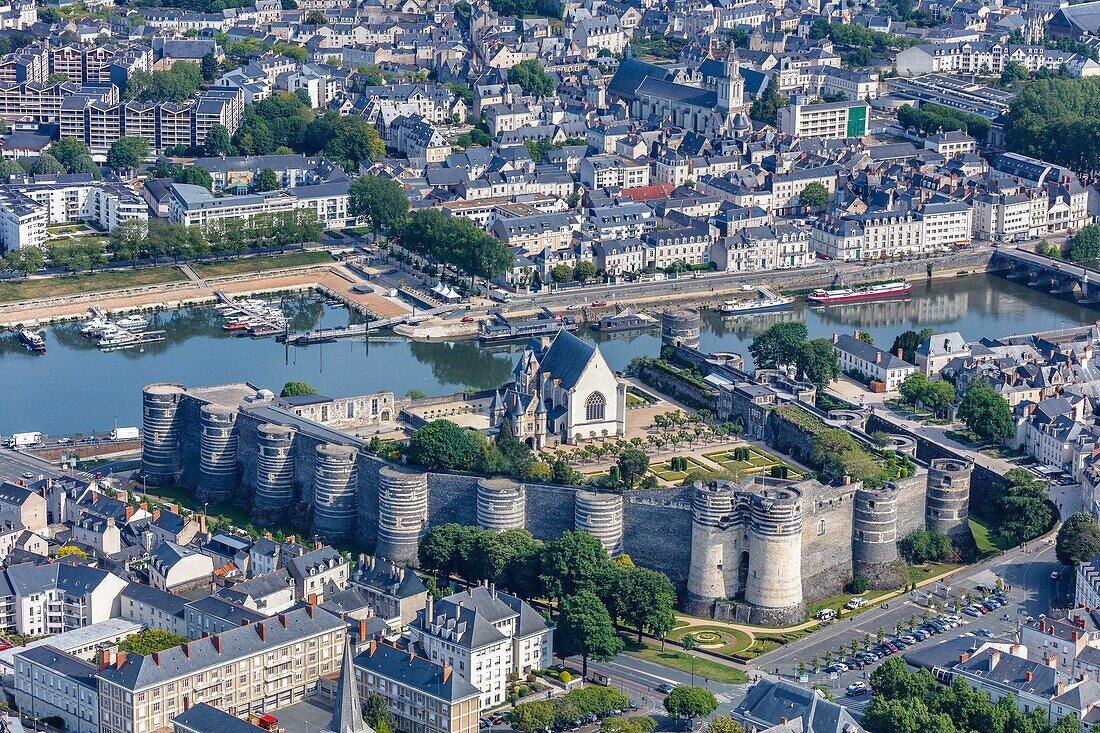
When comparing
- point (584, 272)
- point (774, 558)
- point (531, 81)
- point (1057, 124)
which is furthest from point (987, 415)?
point (531, 81)

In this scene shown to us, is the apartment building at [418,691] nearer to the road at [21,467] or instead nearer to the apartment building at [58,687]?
the apartment building at [58,687]

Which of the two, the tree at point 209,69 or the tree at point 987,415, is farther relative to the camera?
the tree at point 209,69

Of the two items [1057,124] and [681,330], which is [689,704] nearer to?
[681,330]

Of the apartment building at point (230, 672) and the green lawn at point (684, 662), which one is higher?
the apartment building at point (230, 672)

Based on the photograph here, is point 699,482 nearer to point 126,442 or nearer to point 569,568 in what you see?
point 569,568

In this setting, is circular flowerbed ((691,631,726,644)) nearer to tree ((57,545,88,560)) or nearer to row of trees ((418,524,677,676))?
row of trees ((418,524,677,676))

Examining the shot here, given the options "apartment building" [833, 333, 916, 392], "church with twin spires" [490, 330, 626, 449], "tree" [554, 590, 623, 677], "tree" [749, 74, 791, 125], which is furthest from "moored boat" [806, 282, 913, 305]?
"tree" [554, 590, 623, 677]

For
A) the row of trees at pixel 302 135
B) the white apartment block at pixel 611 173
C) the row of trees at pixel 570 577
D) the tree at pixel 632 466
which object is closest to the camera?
the row of trees at pixel 570 577

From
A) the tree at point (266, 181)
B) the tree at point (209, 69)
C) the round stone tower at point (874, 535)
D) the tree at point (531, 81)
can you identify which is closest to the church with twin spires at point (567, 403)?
the round stone tower at point (874, 535)
